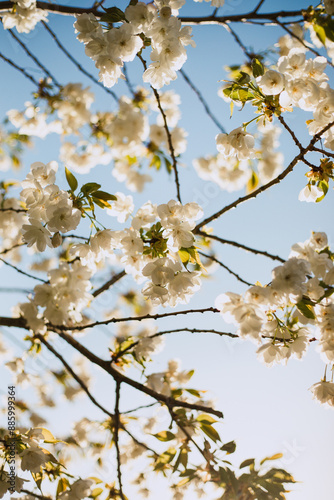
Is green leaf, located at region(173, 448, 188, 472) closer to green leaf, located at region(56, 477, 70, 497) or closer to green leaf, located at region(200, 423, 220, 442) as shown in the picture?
green leaf, located at region(200, 423, 220, 442)

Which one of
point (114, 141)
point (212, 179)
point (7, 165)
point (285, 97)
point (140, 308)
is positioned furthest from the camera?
point (212, 179)

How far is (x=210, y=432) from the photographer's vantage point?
5.53 feet

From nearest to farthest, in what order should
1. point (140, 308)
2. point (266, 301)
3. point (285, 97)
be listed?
point (266, 301) → point (285, 97) → point (140, 308)

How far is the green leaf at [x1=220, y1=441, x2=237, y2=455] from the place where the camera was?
5.01ft

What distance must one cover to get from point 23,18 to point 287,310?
7.30 feet

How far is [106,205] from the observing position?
4.33 ft

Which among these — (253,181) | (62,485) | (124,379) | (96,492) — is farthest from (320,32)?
(96,492)

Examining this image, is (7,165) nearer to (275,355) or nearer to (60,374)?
(60,374)

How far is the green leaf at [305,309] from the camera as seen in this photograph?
1.06 meters

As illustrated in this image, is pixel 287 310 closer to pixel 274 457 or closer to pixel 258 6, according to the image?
pixel 274 457

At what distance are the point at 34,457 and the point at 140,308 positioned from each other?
2.12 metres

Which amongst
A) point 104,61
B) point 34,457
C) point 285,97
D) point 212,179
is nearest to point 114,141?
point 212,179

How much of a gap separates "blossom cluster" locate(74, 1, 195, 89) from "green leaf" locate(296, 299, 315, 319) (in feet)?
3.21

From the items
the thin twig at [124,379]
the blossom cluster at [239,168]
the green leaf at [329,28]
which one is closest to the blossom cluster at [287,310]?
the thin twig at [124,379]
